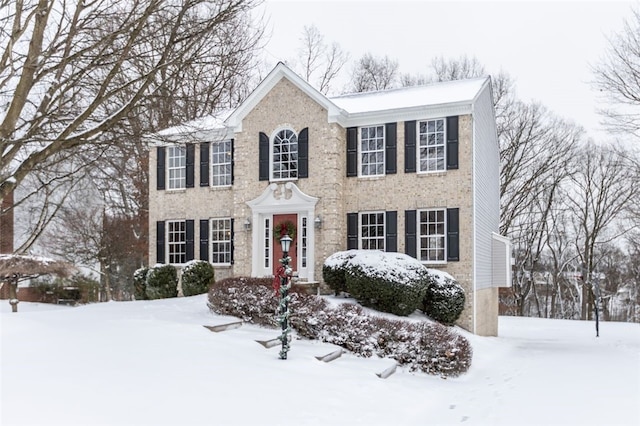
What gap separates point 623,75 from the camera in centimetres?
1617

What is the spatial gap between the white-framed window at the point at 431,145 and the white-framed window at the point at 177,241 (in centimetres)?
817

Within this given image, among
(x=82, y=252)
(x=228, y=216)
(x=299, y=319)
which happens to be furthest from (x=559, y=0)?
(x=82, y=252)

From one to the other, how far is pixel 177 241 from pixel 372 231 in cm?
680

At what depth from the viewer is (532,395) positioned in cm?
934

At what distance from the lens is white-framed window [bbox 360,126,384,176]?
55.2 ft

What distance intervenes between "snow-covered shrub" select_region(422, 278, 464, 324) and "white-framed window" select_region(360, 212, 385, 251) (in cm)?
220

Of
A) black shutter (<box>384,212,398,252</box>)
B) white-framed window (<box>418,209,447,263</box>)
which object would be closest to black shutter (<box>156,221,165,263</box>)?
black shutter (<box>384,212,398,252</box>)

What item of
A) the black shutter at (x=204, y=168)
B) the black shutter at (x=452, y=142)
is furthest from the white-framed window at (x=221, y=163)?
the black shutter at (x=452, y=142)

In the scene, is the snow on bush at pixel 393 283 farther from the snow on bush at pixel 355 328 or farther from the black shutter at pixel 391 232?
the snow on bush at pixel 355 328

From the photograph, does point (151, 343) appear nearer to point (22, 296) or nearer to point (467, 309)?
point (467, 309)

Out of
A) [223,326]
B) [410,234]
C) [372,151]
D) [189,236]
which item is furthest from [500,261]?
[223,326]

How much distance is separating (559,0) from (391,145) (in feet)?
32.8

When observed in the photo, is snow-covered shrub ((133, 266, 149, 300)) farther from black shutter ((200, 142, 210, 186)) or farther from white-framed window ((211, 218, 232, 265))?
black shutter ((200, 142, 210, 186))

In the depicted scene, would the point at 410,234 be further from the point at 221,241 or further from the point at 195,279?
the point at 195,279
